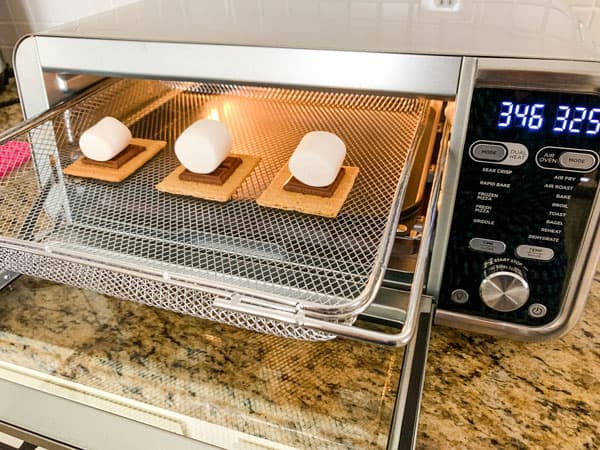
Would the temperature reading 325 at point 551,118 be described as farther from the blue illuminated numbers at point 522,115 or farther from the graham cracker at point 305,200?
the graham cracker at point 305,200

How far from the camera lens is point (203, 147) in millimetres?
629

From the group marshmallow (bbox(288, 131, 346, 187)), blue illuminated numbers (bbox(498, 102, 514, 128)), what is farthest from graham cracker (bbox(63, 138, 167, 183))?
blue illuminated numbers (bbox(498, 102, 514, 128))

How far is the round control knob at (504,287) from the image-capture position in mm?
530

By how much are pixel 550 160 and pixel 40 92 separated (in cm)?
59

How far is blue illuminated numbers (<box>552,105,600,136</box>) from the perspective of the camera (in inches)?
17.8

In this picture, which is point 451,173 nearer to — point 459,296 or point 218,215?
point 459,296

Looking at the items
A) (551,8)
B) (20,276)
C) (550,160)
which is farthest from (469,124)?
(20,276)

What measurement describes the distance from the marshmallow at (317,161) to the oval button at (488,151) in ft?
0.55

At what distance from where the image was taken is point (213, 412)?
52 centimetres

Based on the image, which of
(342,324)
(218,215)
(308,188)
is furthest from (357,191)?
(342,324)

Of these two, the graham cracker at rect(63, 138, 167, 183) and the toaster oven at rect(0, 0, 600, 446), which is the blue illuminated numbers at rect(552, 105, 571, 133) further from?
the graham cracker at rect(63, 138, 167, 183)

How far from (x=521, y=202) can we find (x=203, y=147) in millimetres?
371

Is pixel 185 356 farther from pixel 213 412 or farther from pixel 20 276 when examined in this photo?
pixel 20 276

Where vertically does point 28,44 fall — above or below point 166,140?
above
